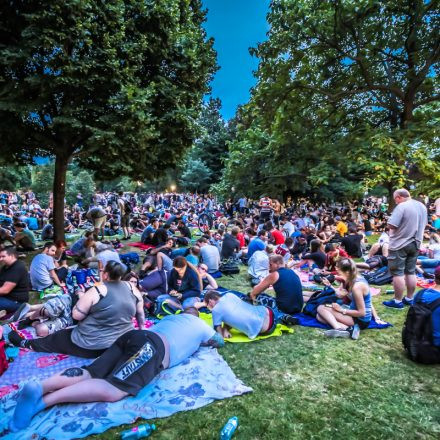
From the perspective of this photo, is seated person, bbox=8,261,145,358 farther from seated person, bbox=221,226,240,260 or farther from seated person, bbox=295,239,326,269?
seated person, bbox=295,239,326,269

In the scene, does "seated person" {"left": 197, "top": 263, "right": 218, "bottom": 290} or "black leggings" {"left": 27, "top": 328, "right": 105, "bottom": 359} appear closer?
"black leggings" {"left": 27, "top": 328, "right": 105, "bottom": 359}

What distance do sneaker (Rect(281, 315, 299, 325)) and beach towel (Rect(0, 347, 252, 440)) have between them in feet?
5.13

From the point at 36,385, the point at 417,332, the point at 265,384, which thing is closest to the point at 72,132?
the point at 36,385

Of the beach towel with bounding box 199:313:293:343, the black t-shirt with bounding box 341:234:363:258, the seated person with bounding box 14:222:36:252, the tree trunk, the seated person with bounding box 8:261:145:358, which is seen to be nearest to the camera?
the seated person with bounding box 8:261:145:358

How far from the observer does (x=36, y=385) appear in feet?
8.64

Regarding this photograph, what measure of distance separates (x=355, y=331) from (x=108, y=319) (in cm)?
325

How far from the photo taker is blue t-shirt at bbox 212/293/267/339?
422cm

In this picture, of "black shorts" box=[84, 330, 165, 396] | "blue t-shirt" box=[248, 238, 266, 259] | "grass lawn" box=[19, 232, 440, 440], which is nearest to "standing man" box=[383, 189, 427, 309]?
"grass lawn" box=[19, 232, 440, 440]

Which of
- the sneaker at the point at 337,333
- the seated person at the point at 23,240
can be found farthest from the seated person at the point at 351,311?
the seated person at the point at 23,240

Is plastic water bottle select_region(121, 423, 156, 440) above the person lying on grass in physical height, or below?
below

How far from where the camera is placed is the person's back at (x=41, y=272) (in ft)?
21.1

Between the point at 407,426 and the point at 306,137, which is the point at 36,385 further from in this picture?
the point at 306,137

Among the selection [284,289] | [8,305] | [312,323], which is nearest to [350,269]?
[312,323]

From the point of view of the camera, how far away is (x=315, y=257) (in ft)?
28.0
